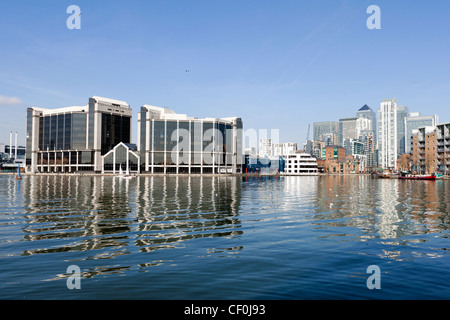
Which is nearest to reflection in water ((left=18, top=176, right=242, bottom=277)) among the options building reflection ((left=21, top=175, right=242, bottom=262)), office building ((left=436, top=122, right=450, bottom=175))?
building reflection ((left=21, top=175, right=242, bottom=262))

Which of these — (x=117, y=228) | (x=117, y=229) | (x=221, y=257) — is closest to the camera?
(x=221, y=257)

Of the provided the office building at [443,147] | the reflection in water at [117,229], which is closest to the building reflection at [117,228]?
the reflection in water at [117,229]

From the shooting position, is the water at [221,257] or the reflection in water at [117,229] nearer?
the water at [221,257]

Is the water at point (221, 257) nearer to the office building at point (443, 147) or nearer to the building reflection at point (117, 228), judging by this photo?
the building reflection at point (117, 228)

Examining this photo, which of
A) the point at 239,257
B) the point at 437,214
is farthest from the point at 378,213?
the point at 239,257

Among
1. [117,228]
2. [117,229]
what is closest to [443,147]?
[117,228]

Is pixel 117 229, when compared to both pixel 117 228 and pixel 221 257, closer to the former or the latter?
pixel 117 228

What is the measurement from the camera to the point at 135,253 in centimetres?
1962

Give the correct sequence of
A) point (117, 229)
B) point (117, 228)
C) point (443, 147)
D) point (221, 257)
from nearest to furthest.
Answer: point (221, 257)
point (117, 229)
point (117, 228)
point (443, 147)

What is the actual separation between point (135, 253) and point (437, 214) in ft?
115

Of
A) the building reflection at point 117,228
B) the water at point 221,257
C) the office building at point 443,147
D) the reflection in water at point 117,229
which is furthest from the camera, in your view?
the office building at point 443,147

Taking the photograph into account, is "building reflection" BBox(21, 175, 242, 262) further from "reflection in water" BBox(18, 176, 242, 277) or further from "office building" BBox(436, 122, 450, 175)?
"office building" BBox(436, 122, 450, 175)
